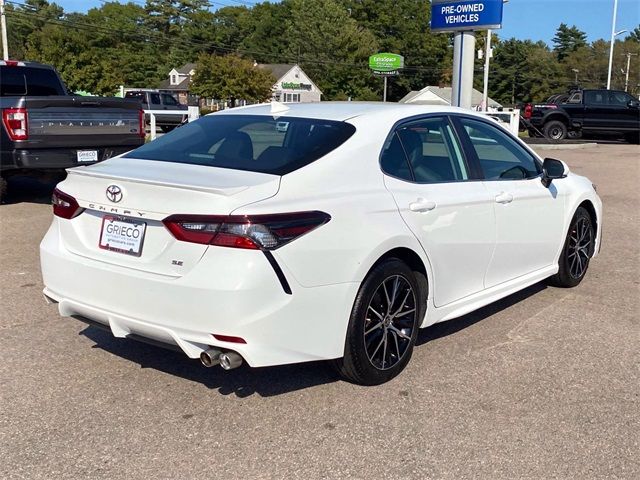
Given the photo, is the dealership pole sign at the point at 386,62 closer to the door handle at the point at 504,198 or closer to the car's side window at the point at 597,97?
the car's side window at the point at 597,97

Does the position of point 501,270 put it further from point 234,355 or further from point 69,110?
point 69,110

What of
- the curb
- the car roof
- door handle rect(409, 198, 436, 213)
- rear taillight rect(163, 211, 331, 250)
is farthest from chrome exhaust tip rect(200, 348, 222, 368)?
the curb

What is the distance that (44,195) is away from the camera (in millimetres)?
11203

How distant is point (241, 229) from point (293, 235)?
27 cm

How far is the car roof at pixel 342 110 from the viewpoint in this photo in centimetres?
→ 430

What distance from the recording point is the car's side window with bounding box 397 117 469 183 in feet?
14.1

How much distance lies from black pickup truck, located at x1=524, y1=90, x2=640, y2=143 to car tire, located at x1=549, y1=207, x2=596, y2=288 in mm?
22660

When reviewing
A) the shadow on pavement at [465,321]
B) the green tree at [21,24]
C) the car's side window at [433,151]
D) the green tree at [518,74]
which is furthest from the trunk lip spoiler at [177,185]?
the green tree at [518,74]

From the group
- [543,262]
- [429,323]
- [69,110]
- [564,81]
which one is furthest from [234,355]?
[564,81]

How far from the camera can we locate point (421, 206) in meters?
4.09

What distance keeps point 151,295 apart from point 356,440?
124 cm

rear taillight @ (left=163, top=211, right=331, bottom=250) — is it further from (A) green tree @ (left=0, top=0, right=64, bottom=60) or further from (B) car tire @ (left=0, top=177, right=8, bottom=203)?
(A) green tree @ (left=0, top=0, right=64, bottom=60)

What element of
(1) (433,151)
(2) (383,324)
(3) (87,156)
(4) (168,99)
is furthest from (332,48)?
(2) (383,324)

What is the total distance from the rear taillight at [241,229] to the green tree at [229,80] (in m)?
67.4
